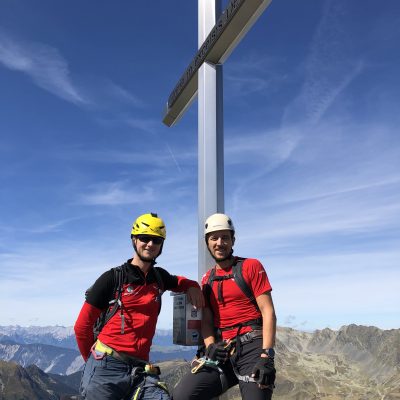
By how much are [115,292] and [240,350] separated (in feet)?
7.27

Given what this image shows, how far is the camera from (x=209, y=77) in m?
10.3

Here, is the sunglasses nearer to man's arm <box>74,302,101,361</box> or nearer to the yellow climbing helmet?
the yellow climbing helmet

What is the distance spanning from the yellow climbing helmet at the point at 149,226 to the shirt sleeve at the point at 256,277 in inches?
59.8

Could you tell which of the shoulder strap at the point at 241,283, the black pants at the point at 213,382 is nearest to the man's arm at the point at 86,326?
the black pants at the point at 213,382

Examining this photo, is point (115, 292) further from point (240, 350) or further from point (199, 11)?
point (199, 11)

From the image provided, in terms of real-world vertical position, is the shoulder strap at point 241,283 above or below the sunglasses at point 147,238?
below

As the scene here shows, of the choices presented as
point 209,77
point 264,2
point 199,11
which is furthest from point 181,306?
point 199,11

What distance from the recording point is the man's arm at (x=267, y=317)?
701cm

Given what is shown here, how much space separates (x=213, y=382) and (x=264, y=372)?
0.93 m

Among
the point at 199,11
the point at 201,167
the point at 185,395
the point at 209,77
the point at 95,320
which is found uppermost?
the point at 199,11

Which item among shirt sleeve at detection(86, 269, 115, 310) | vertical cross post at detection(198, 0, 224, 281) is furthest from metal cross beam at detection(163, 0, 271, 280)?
shirt sleeve at detection(86, 269, 115, 310)

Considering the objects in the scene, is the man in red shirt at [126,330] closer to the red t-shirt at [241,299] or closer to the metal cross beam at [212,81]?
the red t-shirt at [241,299]

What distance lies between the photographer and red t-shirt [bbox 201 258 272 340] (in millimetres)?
7355

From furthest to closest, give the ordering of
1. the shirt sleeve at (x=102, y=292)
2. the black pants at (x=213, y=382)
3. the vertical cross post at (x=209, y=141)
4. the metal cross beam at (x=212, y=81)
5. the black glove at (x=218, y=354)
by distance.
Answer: the vertical cross post at (x=209, y=141) < the metal cross beam at (x=212, y=81) < the black glove at (x=218, y=354) < the shirt sleeve at (x=102, y=292) < the black pants at (x=213, y=382)
